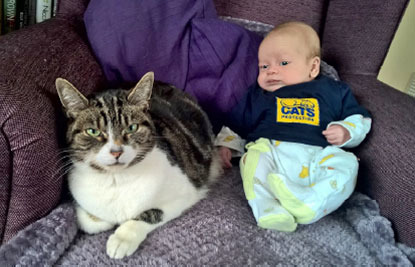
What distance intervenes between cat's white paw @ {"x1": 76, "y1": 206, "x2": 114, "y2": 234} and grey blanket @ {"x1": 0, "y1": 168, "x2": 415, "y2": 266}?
2 centimetres

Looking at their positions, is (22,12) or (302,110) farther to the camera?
(22,12)

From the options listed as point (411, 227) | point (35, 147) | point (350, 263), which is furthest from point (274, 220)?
point (35, 147)

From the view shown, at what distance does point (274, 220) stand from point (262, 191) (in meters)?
0.12

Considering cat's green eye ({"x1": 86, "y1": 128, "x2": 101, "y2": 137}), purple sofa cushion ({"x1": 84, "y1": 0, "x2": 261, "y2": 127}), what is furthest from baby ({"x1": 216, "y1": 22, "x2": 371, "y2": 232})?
cat's green eye ({"x1": 86, "y1": 128, "x2": 101, "y2": 137})

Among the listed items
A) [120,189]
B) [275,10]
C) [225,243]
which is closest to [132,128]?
[120,189]

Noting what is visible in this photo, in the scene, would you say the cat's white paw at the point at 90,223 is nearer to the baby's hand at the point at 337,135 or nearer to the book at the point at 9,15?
the baby's hand at the point at 337,135

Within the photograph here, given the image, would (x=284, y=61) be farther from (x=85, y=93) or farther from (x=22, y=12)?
(x=22, y=12)

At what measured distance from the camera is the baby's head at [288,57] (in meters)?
1.37

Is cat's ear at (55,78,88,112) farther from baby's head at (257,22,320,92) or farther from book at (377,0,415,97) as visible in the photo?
book at (377,0,415,97)

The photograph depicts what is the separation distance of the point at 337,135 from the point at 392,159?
0.18 m

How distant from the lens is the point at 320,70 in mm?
1515

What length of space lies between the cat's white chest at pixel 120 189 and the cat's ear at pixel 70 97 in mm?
167

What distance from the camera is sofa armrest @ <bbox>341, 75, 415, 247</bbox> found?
1018 mm

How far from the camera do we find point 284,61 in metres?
1.37
